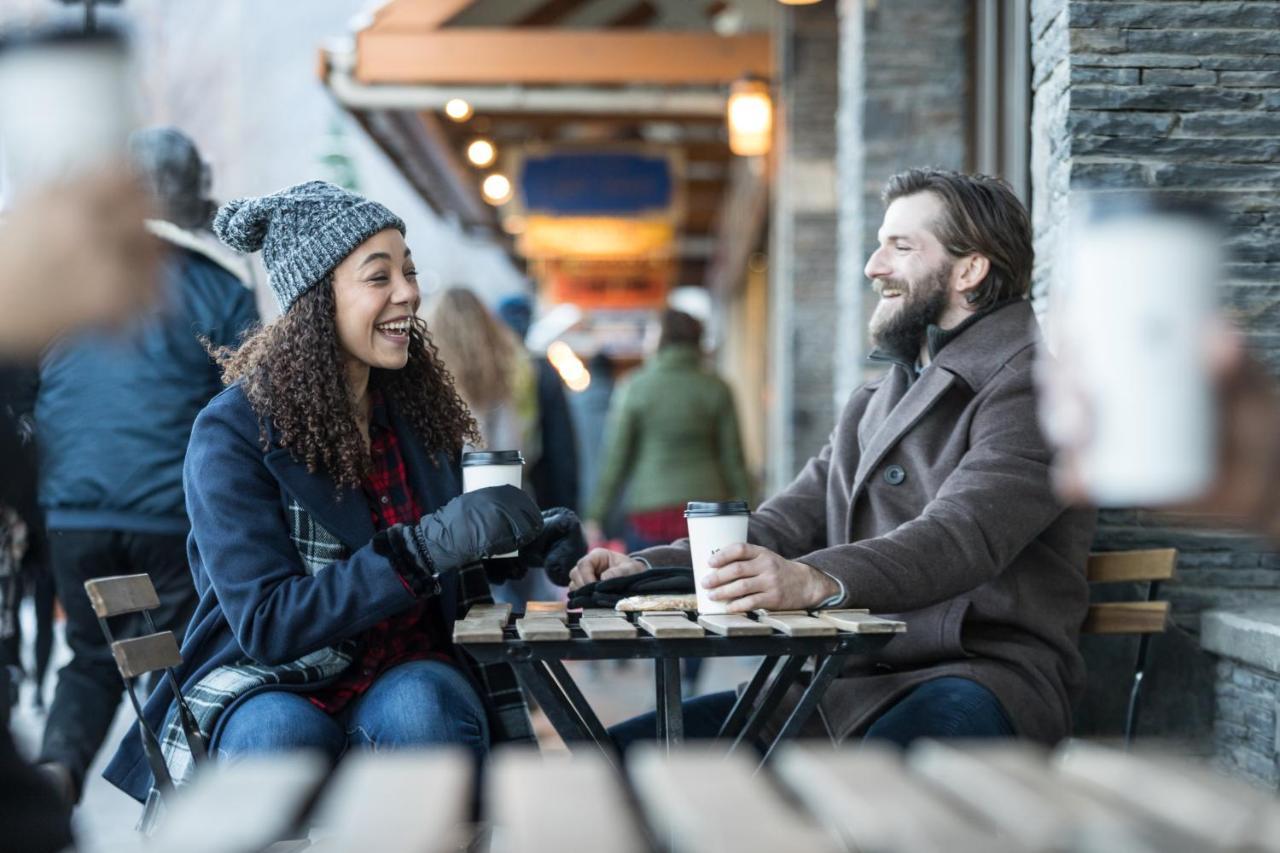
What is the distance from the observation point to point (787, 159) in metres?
8.55

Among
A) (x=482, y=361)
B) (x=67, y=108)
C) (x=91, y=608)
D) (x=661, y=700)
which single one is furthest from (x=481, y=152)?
(x=67, y=108)

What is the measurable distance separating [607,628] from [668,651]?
11 centimetres

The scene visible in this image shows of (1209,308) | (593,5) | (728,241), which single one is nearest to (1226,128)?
(1209,308)

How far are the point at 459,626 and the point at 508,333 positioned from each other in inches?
128

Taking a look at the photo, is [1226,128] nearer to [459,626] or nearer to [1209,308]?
[459,626]

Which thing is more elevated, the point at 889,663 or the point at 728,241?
the point at 728,241

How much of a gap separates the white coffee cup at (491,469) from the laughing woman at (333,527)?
170 millimetres

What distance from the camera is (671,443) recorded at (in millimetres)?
7312

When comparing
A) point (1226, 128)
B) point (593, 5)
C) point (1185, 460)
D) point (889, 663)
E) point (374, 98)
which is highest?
point (593, 5)

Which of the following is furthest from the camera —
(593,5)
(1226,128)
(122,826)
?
(593,5)

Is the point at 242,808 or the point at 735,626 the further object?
the point at 735,626

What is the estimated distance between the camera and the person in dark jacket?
13.2 feet

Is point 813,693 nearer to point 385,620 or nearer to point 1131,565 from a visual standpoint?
point 385,620

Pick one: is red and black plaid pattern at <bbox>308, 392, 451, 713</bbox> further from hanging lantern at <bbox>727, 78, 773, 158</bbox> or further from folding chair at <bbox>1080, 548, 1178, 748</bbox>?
hanging lantern at <bbox>727, 78, 773, 158</bbox>
